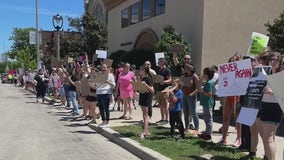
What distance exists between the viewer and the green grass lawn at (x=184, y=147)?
25.8 ft

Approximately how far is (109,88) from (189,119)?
2600 mm

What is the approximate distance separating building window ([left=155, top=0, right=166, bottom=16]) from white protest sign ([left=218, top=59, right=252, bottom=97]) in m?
21.4

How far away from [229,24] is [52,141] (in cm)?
1615

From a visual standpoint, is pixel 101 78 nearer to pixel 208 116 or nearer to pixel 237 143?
pixel 208 116

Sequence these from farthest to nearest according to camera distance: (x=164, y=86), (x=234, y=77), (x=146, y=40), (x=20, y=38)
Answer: (x=20, y=38), (x=146, y=40), (x=164, y=86), (x=234, y=77)

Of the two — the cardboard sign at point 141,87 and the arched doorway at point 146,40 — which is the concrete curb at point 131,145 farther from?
the arched doorway at point 146,40

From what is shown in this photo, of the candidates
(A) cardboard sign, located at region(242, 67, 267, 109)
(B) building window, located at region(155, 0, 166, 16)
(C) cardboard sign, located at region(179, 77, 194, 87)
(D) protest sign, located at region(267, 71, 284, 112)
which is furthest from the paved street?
(B) building window, located at region(155, 0, 166, 16)

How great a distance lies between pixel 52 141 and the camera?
34.2 feet

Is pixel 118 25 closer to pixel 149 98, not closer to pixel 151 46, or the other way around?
pixel 151 46

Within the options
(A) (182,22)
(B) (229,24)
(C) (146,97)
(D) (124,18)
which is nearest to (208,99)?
(C) (146,97)

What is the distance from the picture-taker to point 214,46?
23969 mm

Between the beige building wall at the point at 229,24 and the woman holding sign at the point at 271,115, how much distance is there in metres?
17.3

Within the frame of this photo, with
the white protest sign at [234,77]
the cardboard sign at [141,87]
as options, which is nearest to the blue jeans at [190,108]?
the cardboard sign at [141,87]

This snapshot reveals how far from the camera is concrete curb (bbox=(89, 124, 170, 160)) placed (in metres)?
8.14
